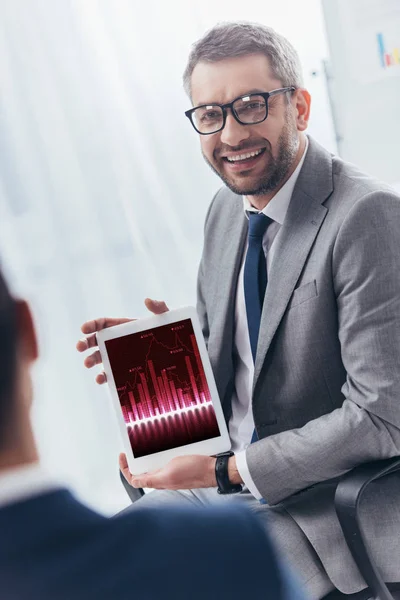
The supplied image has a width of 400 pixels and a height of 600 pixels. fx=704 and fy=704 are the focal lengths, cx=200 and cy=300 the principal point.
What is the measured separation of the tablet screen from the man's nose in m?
0.44

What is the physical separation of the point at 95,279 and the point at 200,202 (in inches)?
24.9

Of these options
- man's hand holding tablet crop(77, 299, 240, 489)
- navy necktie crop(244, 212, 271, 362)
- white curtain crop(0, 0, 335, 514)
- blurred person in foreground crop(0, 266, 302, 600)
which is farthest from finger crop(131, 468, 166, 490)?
white curtain crop(0, 0, 335, 514)

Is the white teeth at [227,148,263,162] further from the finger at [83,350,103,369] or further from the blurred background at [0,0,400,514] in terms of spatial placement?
the blurred background at [0,0,400,514]

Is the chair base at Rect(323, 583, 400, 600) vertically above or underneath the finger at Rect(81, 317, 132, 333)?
underneath

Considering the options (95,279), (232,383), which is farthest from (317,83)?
(232,383)

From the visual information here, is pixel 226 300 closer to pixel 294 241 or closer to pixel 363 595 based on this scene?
pixel 294 241

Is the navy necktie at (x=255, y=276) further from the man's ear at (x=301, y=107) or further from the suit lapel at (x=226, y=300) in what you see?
the man's ear at (x=301, y=107)

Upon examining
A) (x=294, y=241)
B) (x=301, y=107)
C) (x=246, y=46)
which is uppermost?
(x=246, y=46)

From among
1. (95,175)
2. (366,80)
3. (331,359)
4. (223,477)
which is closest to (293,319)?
(331,359)

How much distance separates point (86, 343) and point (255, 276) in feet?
1.41

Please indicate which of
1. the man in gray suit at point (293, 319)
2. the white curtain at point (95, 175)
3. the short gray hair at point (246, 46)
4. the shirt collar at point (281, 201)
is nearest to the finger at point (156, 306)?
the man in gray suit at point (293, 319)

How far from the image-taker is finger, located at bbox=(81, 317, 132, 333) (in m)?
1.59

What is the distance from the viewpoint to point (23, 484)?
0.90m

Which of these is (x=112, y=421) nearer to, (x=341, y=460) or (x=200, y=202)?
(x=200, y=202)
